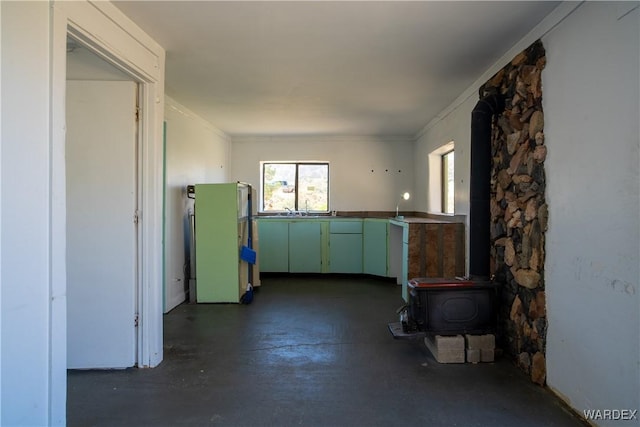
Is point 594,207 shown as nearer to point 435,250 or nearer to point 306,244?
point 435,250

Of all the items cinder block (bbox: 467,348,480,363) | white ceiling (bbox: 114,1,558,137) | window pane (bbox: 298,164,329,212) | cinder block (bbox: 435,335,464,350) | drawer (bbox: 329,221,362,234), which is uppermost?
white ceiling (bbox: 114,1,558,137)

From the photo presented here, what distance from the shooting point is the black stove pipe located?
2820 millimetres

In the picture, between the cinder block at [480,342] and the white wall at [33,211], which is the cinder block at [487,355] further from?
the white wall at [33,211]

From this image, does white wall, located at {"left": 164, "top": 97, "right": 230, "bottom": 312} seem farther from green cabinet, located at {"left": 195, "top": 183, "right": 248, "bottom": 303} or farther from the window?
the window

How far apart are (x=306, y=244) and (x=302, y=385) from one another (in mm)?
3377

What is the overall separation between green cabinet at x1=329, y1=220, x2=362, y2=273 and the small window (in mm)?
1285

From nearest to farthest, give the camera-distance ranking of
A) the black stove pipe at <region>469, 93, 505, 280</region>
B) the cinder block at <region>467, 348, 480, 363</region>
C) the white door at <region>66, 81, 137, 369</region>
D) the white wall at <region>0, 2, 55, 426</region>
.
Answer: the white wall at <region>0, 2, 55, 426</region>, the white door at <region>66, 81, 137, 369</region>, the cinder block at <region>467, 348, 480, 363</region>, the black stove pipe at <region>469, 93, 505, 280</region>

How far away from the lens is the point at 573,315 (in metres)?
2.01

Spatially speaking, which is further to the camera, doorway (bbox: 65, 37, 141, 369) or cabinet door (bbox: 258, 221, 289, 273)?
cabinet door (bbox: 258, 221, 289, 273)

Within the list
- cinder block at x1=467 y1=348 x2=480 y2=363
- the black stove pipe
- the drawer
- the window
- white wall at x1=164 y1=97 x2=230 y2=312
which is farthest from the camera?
the window

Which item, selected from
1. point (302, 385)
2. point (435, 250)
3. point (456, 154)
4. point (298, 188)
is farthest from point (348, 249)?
point (302, 385)

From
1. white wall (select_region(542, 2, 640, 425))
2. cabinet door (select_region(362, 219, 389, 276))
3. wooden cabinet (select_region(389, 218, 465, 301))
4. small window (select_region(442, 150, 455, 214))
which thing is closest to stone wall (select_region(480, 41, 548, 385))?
white wall (select_region(542, 2, 640, 425))

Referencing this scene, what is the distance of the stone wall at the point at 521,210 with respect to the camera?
2.31 meters

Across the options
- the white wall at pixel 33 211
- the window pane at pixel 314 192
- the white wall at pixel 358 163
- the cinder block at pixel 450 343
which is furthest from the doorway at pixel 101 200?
the window pane at pixel 314 192
